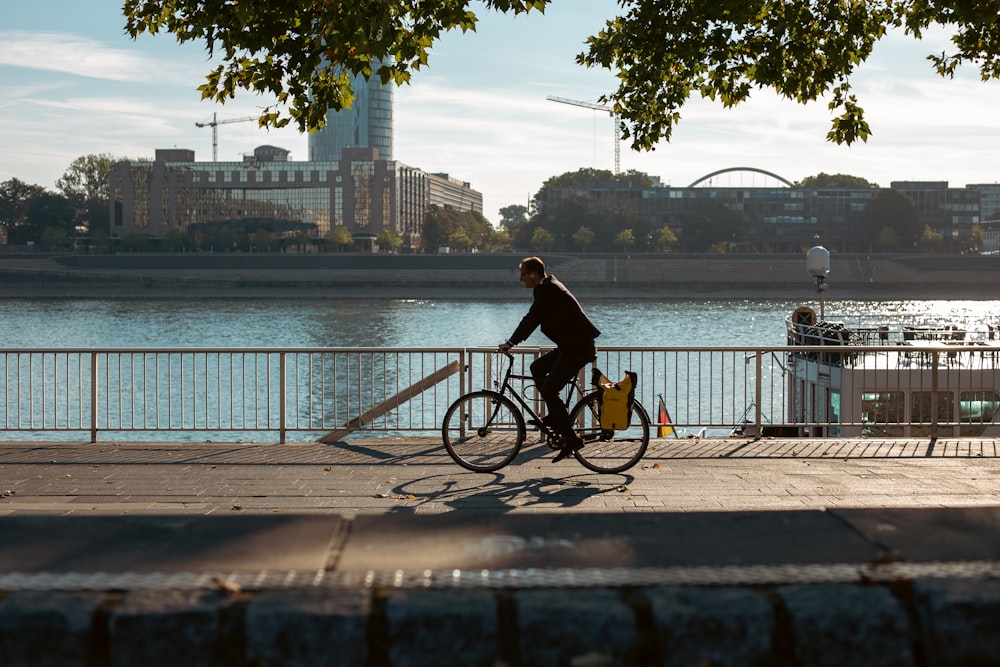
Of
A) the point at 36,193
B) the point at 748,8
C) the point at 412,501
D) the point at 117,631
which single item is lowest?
the point at 412,501

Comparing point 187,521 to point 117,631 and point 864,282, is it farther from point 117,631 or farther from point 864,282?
point 864,282

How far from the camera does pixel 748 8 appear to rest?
36.9ft

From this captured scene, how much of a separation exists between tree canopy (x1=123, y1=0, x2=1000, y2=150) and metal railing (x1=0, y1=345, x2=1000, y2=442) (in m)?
2.75

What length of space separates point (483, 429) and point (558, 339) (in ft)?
4.18

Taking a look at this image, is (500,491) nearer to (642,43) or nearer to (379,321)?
(642,43)

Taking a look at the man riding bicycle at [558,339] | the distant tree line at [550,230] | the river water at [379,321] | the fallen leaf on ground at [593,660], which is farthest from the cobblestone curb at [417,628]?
the distant tree line at [550,230]

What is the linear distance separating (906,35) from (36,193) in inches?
7295

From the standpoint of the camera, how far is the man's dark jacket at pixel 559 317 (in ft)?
29.3

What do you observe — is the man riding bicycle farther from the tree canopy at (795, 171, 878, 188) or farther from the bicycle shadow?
the tree canopy at (795, 171, 878, 188)

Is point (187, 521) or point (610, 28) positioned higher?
point (610, 28)

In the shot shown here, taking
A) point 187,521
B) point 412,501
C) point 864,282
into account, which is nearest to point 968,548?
point 187,521

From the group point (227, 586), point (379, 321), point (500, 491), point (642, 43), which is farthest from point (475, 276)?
point (227, 586)

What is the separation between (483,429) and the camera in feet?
32.1

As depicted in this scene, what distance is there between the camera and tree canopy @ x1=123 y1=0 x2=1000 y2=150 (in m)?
9.79
